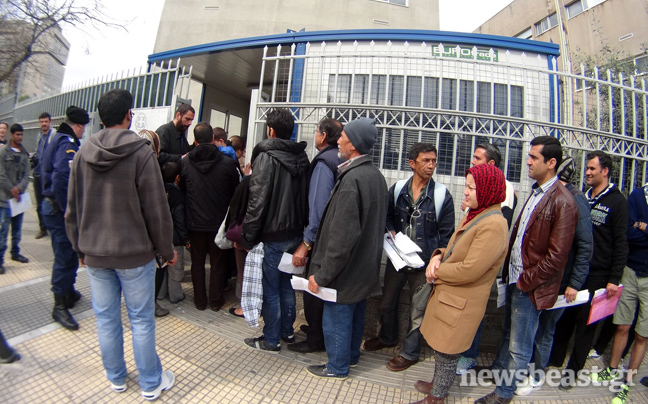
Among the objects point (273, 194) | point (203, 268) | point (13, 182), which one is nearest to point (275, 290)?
point (273, 194)

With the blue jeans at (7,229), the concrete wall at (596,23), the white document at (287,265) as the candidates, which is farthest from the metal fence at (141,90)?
the concrete wall at (596,23)

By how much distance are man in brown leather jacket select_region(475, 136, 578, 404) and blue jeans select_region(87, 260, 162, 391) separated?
2.36 m

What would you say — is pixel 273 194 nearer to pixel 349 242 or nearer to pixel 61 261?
pixel 349 242

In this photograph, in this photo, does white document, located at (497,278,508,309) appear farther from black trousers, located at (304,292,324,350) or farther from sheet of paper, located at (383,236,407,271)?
black trousers, located at (304,292,324,350)

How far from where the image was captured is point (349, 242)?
2.29 m

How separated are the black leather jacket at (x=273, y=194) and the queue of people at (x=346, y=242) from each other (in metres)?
0.01

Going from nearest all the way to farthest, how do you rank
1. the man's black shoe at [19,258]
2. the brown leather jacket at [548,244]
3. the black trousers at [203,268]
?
A: 1. the brown leather jacket at [548,244]
2. the black trousers at [203,268]
3. the man's black shoe at [19,258]

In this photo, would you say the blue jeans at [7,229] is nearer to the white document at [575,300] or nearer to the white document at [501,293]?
the white document at [501,293]

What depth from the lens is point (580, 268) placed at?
2436 millimetres

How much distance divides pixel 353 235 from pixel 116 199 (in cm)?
152

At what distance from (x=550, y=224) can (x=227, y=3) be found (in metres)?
12.1

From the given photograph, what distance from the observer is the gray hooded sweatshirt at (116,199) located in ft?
6.63

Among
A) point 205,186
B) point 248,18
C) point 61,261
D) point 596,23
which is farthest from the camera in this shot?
point 596,23

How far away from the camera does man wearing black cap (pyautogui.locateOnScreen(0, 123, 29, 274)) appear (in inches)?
161
